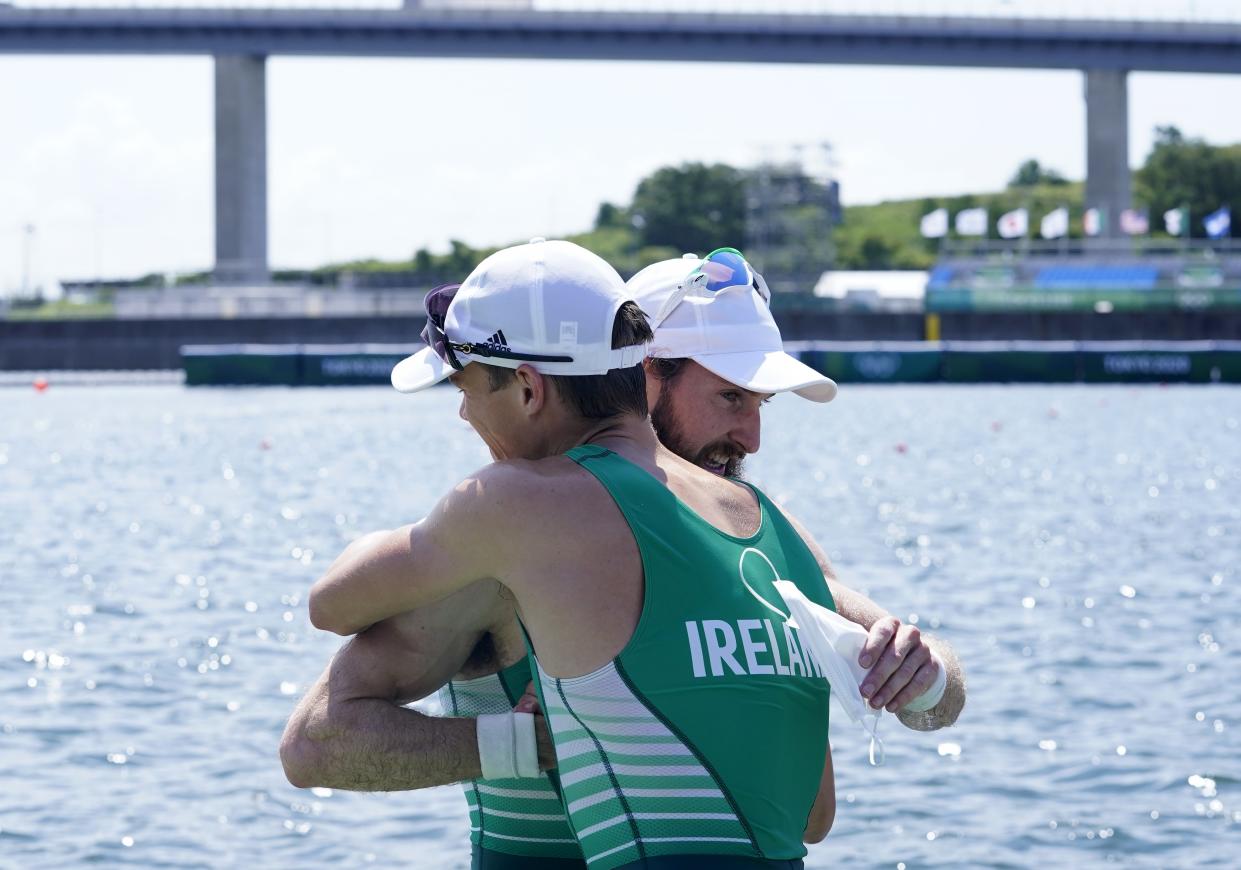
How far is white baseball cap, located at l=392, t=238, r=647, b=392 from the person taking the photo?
2.85 metres

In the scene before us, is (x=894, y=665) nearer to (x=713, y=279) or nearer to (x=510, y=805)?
(x=510, y=805)

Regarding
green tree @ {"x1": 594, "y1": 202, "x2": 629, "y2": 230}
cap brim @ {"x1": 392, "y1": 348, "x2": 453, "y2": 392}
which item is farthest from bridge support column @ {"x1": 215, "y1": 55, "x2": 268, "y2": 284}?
green tree @ {"x1": 594, "y1": 202, "x2": 629, "y2": 230}

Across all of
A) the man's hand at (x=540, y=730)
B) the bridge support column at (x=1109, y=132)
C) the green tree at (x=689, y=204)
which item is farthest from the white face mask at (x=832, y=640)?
the green tree at (x=689, y=204)

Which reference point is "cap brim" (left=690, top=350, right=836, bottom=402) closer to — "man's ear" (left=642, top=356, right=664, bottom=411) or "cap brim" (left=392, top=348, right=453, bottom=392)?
"man's ear" (left=642, top=356, right=664, bottom=411)

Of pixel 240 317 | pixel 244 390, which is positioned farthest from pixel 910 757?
pixel 240 317

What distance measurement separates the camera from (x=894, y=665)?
9.95ft

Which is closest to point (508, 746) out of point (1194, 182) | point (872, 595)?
point (872, 595)

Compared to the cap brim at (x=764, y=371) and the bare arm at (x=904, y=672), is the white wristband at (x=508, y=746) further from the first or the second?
the cap brim at (x=764, y=371)

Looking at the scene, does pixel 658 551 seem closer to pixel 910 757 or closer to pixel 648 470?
pixel 648 470

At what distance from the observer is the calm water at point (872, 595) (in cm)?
810

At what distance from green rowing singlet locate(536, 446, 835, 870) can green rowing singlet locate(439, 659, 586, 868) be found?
245mm

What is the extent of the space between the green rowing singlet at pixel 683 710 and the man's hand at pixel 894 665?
155 mm

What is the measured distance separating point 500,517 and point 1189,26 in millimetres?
85095

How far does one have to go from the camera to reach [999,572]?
16.5 metres
